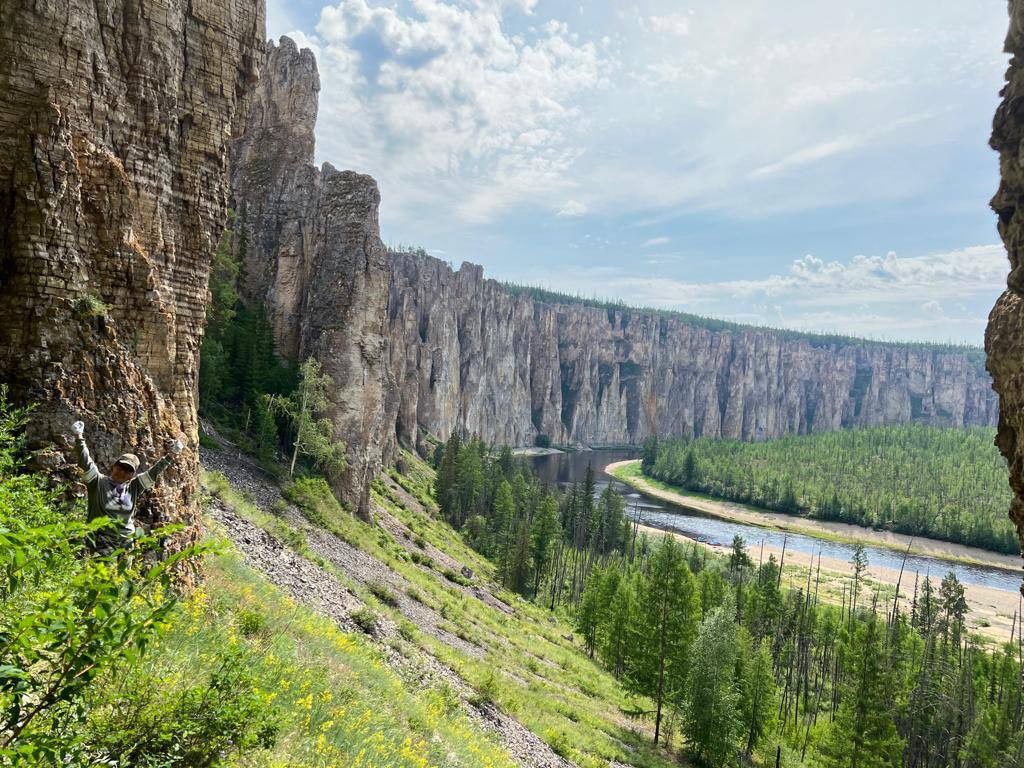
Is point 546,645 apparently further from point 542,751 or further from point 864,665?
point 542,751

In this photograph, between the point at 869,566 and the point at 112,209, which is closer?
the point at 112,209

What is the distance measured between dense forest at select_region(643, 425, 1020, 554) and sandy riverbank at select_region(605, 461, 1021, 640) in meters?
3.82

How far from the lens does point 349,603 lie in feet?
65.8

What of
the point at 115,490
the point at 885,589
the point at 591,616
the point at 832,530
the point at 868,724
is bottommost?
the point at 832,530

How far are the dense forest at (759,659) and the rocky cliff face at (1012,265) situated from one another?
76.2 feet

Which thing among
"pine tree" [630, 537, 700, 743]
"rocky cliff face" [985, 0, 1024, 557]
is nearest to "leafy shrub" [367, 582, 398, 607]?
"pine tree" [630, 537, 700, 743]

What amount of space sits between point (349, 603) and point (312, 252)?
108 ft

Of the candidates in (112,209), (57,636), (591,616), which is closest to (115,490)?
(57,636)

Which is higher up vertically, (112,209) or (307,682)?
(112,209)

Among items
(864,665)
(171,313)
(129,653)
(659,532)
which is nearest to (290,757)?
(129,653)

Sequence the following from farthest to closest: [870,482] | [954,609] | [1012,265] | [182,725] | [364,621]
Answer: [870,482]
[954,609]
[364,621]
[1012,265]
[182,725]

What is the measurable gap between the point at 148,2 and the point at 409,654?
1837 cm

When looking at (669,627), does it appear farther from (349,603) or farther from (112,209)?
(112,209)

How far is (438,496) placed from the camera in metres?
77.3
